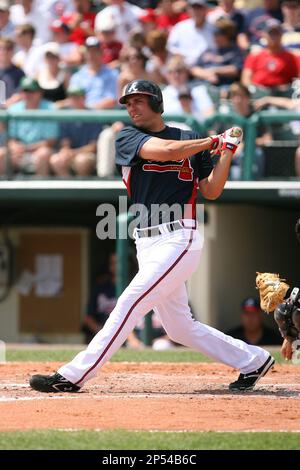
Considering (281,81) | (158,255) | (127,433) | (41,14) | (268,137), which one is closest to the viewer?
(127,433)

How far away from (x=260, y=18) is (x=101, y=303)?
164 inches

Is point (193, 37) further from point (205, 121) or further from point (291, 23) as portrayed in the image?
point (205, 121)

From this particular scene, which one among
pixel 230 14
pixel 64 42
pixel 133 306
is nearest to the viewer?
pixel 133 306

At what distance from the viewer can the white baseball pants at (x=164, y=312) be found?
5895 mm

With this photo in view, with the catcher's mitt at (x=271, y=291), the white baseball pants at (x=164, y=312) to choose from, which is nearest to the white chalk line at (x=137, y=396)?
the white baseball pants at (x=164, y=312)

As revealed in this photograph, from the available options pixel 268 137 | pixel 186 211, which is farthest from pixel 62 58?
pixel 186 211

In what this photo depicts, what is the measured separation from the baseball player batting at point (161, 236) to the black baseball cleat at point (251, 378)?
2cm

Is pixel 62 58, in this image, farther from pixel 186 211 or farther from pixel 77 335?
pixel 186 211

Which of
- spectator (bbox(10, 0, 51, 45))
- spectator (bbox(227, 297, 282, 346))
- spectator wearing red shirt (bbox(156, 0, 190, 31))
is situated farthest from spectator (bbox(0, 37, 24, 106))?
spectator (bbox(227, 297, 282, 346))

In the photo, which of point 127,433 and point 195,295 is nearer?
point 127,433

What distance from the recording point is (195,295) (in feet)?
39.8

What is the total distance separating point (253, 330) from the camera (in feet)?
37.3

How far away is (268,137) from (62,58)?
11.0 feet

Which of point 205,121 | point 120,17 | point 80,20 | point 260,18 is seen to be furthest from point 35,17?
point 205,121
